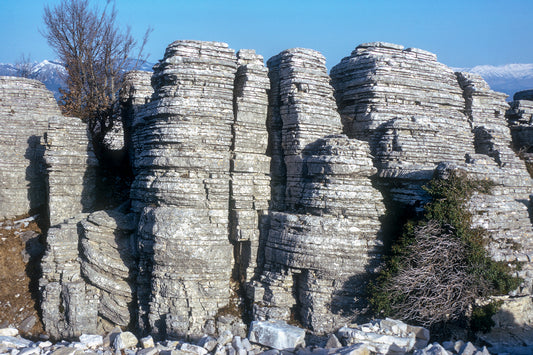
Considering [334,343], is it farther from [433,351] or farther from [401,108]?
[401,108]

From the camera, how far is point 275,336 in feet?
34.3

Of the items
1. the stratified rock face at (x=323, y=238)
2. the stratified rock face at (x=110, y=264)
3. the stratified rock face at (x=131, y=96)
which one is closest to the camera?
the stratified rock face at (x=323, y=238)

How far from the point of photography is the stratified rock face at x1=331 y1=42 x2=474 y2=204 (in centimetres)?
1488

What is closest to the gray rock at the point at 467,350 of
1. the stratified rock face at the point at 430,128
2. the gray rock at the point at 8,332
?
the stratified rock face at the point at 430,128

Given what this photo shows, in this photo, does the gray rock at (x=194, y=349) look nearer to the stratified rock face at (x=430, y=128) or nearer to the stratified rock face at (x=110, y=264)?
the stratified rock face at (x=110, y=264)

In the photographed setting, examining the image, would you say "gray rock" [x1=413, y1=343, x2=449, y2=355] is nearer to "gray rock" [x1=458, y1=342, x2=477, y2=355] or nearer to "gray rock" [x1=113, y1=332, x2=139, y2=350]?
"gray rock" [x1=458, y1=342, x2=477, y2=355]

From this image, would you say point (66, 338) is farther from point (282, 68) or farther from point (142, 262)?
point (282, 68)

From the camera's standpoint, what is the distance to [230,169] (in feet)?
45.2

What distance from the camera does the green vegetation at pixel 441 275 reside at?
461 inches

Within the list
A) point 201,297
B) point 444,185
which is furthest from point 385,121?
point 201,297

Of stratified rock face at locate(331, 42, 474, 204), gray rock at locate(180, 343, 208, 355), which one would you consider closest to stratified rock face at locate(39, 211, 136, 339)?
gray rock at locate(180, 343, 208, 355)

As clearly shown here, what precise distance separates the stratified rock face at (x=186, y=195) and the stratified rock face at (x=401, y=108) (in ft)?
16.8

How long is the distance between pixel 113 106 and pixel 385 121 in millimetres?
14127

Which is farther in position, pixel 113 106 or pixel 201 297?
pixel 113 106
